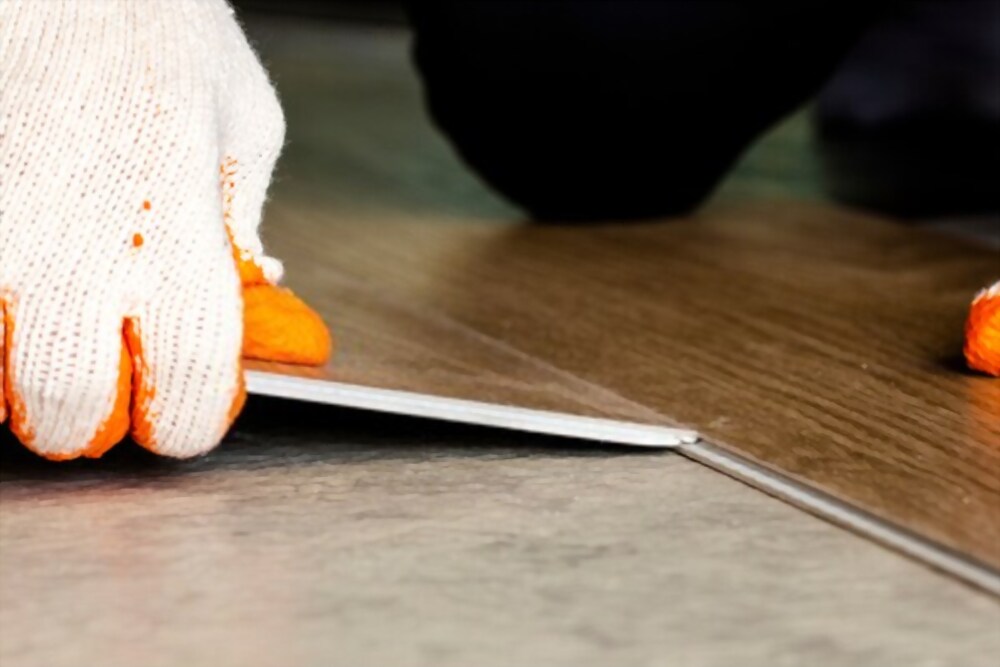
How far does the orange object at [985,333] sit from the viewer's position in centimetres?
80

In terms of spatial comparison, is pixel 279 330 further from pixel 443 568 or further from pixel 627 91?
pixel 627 91

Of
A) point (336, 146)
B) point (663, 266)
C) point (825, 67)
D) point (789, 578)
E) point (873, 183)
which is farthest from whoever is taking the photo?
point (336, 146)

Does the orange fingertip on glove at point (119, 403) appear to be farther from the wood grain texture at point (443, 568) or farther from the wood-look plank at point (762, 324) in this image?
the wood-look plank at point (762, 324)

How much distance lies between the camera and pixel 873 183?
5.47 ft

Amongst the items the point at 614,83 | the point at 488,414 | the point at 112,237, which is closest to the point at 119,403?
the point at 112,237

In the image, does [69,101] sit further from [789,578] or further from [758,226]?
[758,226]

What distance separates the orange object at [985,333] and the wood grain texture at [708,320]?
0.03 feet

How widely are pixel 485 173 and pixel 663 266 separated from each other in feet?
0.89

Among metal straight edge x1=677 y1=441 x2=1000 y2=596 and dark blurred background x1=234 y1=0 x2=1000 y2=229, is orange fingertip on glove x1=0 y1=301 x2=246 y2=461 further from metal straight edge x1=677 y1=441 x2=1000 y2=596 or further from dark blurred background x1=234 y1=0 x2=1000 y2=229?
dark blurred background x1=234 y1=0 x2=1000 y2=229

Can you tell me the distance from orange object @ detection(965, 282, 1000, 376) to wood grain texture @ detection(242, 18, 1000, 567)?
1 centimetres

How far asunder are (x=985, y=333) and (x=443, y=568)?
0.36 metres

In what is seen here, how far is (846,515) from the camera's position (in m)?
0.63

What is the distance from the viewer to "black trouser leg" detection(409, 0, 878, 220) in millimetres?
1275

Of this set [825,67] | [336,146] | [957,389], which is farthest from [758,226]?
[336,146]
